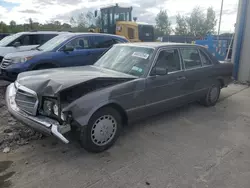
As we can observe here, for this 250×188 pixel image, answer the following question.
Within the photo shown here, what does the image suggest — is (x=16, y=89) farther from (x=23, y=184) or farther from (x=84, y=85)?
(x=23, y=184)

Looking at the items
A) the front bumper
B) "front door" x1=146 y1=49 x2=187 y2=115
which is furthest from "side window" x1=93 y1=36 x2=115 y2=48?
the front bumper

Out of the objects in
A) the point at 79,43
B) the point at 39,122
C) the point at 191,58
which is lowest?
the point at 39,122

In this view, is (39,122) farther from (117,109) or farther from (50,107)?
(117,109)

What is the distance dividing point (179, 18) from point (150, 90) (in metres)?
42.7

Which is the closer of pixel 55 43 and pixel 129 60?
pixel 129 60

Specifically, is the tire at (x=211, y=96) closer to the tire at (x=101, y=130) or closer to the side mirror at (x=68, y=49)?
the tire at (x=101, y=130)

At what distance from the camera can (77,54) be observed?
7152mm

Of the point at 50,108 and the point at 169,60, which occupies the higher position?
the point at 169,60

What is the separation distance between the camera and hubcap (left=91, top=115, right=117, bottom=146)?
10.9 feet

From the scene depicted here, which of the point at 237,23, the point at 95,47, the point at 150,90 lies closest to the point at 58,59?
the point at 95,47

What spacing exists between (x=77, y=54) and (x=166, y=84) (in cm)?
388

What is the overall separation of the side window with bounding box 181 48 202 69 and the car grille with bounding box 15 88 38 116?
3.10 meters

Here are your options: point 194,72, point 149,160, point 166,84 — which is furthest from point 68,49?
point 149,160

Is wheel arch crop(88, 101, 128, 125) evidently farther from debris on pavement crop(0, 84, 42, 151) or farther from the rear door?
the rear door
